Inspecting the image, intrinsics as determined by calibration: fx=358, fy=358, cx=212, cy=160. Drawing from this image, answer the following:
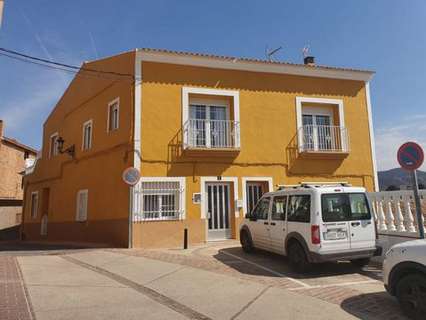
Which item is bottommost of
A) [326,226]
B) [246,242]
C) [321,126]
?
[246,242]

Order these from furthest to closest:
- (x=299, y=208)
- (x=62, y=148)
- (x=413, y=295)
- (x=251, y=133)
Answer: (x=62, y=148) < (x=251, y=133) < (x=299, y=208) < (x=413, y=295)

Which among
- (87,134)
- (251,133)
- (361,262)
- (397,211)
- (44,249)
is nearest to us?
(361,262)

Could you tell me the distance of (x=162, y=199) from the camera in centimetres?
1245

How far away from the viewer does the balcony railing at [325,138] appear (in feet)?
46.9

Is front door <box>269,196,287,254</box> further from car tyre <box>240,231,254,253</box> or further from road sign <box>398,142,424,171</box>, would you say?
road sign <box>398,142,424,171</box>

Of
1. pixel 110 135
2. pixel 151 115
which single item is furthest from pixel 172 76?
pixel 110 135

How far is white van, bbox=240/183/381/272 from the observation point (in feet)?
23.5

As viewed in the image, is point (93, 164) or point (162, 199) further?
point (93, 164)

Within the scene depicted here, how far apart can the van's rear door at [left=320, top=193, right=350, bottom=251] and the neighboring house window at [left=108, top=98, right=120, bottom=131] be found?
8998 millimetres

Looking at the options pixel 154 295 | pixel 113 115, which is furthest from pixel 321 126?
pixel 154 295

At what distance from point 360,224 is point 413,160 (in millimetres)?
1708

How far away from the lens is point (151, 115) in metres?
12.7

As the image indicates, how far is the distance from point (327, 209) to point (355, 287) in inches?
61.5

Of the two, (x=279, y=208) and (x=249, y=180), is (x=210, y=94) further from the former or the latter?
(x=279, y=208)
